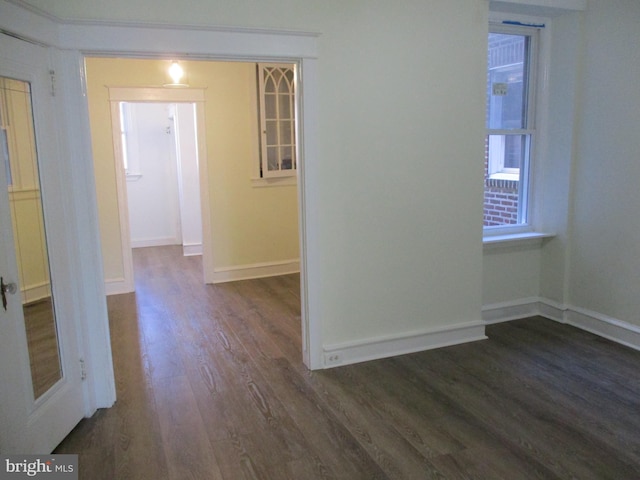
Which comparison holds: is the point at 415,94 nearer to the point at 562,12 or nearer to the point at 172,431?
the point at 562,12

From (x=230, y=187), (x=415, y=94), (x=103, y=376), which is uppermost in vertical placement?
(x=415, y=94)

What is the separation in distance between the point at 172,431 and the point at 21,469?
29.7 inches

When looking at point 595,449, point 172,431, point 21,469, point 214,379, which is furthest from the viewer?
point 214,379

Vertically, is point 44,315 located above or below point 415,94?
below

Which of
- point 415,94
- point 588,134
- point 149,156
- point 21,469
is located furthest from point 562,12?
point 149,156

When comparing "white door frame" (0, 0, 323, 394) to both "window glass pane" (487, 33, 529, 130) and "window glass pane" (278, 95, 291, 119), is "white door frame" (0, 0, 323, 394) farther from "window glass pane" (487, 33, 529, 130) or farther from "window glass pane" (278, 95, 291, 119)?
"window glass pane" (278, 95, 291, 119)

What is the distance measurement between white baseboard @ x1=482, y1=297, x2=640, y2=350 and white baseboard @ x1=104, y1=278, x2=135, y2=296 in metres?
3.65

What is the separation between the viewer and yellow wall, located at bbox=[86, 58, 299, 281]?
5.28m

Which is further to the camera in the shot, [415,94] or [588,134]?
[588,134]

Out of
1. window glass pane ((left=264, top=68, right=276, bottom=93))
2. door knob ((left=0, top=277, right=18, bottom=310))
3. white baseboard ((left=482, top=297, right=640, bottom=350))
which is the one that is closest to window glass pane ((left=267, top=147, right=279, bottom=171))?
window glass pane ((left=264, top=68, right=276, bottom=93))

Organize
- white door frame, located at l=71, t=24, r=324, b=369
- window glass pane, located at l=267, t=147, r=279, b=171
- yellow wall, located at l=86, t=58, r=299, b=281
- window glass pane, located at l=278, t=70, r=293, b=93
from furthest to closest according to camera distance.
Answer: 1. window glass pane, located at l=267, t=147, r=279, b=171
2. window glass pane, located at l=278, t=70, r=293, b=93
3. yellow wall, located at l=86, t=58, r=299, b=281
4. white door frame, located at l=71, t=24, r=324, b=369

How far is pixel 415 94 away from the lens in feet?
11.5

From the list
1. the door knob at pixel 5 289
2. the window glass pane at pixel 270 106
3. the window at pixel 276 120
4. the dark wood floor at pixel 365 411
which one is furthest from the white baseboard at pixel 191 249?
the door knob at pixel 5 289

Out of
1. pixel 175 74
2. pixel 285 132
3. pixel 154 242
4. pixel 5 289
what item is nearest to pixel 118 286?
pixel 175 74
